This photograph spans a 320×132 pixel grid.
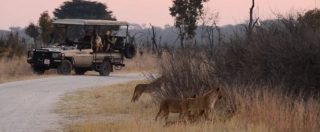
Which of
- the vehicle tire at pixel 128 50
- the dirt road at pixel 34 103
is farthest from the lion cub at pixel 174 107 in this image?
the vehicle tire at pixel 128 50

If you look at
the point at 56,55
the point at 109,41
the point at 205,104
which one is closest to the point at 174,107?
the point at 205,104

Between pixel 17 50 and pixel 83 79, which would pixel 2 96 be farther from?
pixel 17 50

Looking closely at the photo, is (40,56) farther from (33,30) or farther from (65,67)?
(33,30)

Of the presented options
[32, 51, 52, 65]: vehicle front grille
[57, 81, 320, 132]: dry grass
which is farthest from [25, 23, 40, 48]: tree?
[57, 81, 320, 132]: dry grass

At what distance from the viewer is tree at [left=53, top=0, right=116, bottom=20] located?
76.0m

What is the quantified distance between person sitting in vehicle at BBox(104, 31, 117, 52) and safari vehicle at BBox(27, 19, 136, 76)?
0.11 metres

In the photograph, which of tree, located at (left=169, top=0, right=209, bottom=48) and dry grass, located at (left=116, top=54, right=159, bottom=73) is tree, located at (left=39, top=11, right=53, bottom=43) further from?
dry grass, located at (left=116, top=54, right=159, bottom=73)

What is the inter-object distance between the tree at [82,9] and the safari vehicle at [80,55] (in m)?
40.8

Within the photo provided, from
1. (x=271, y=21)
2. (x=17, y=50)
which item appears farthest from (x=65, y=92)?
(x=17, y=50)

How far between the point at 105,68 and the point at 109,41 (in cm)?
126

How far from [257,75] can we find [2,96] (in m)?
8.43

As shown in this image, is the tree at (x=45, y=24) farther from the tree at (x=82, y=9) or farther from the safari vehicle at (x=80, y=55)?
the safari vehicle at (x=80, y=55)

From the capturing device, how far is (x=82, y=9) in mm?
76938

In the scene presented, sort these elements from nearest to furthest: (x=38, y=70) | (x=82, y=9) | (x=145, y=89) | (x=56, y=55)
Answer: (x=145, y=89)
(x=56, y=55)
(x=38, y=70)
(x=82, y=9)
